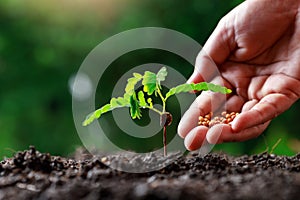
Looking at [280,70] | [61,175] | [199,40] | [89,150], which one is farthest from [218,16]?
[61,175]

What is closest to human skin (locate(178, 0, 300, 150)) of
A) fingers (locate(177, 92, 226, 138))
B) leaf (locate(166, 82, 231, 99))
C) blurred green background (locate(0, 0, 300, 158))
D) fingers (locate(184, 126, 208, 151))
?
fingers (locate(177, 92, 226, 138))

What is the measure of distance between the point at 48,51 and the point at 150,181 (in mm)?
1605

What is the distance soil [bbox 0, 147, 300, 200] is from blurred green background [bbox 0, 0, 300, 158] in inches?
48.9

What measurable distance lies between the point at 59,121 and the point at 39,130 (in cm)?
11

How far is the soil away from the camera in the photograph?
62 centimetres

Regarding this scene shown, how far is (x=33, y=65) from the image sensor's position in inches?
87.0

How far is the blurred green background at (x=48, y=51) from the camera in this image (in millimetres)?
2176

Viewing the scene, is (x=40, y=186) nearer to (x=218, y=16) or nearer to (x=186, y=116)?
(x=186, y=116)

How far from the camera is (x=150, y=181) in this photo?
2.37 feet

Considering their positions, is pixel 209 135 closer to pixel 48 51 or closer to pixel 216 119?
pixel 216 119

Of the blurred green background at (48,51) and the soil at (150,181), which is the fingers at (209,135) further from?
the blurred green background at (48,51)

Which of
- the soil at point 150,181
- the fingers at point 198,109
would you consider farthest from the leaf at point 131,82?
the fingers at point 198,109

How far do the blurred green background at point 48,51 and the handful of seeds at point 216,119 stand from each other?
3.10 ft

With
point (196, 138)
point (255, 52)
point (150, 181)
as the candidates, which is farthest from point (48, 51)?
point (150, 181)
